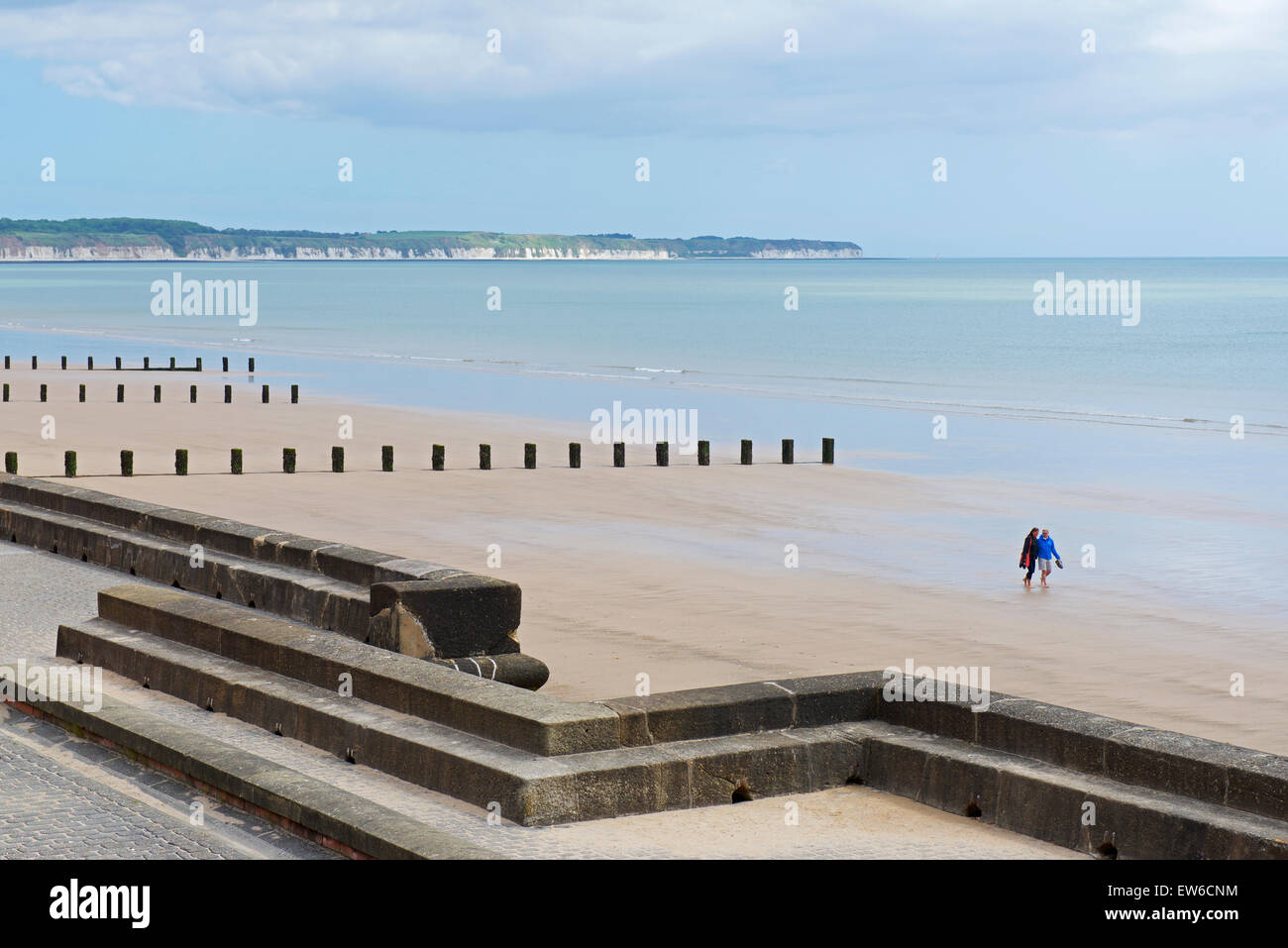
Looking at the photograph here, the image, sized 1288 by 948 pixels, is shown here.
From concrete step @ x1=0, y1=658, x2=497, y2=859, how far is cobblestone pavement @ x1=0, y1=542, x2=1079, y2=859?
0.11 meters

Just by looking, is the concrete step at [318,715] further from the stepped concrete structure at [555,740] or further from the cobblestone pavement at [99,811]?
the cobblestone pavement at [99,811]

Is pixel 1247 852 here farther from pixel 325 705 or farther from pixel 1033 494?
pixel 1033 494

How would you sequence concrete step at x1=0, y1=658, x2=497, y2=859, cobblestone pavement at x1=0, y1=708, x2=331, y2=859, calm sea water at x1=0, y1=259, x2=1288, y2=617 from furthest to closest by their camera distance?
calm sea water at x1=0, y1=259, x2=1288, y2=617, cobblestone pavement at x1=0, y1=708, x2=331, y2=859, concrete step at x1=0, y1=658, x2=497, y2=859

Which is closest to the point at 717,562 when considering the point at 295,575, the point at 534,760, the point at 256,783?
the point at 295,575

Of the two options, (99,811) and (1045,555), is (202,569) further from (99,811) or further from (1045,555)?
(1045,555)

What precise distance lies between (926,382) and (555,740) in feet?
201

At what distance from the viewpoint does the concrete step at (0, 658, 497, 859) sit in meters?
8.54

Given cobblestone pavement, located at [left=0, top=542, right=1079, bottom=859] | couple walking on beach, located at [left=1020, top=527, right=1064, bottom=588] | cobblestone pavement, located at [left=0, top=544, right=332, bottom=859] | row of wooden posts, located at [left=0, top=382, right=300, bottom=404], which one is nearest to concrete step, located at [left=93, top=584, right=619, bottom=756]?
cobblestone pavement, located at [left=0, top=542, right=1079, bottom=859]

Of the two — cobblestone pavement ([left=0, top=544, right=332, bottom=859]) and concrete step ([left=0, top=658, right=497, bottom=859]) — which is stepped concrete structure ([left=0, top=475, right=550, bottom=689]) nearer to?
concrete step ([left=0, top=658, right=497, bottom=859])

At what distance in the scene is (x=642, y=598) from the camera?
1923 centimetres

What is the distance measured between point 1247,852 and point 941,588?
39.5 ft

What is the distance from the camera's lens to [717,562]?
2222 cm
